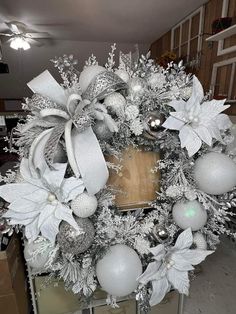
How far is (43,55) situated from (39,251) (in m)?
4.33

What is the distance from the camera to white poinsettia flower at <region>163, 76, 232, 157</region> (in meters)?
0.65

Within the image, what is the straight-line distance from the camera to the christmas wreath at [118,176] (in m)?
0.58

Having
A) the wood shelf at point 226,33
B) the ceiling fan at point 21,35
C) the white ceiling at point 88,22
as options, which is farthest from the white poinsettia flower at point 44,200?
the ceiling fan at point 21,35

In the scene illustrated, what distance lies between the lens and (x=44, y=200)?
1.92 feet

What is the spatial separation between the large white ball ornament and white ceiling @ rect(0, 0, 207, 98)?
2.68 meters

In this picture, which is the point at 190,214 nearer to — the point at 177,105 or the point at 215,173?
the point at 215,173

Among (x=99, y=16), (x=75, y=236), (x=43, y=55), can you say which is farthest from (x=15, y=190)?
(x=43, y=55)

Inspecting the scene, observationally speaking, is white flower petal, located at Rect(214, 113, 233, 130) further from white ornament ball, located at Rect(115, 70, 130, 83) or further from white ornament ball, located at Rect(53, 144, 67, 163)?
white ornament ball, located at Rect(53, 144, 67, 163)

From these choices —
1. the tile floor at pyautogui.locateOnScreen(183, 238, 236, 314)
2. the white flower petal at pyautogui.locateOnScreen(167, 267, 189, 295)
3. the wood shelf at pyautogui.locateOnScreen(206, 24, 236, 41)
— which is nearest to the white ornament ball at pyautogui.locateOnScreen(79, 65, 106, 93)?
the white flower petal at pyautogui.locateOnScreen(167, 267, 189, 295)

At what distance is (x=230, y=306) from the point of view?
1.39 m

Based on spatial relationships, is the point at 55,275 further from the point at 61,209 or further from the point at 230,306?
the point at 230,306

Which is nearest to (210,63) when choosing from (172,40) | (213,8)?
(213,8)

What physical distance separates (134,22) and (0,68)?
2151mm

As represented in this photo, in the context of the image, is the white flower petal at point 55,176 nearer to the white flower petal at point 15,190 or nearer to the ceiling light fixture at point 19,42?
the white flower petal at point 15,190
